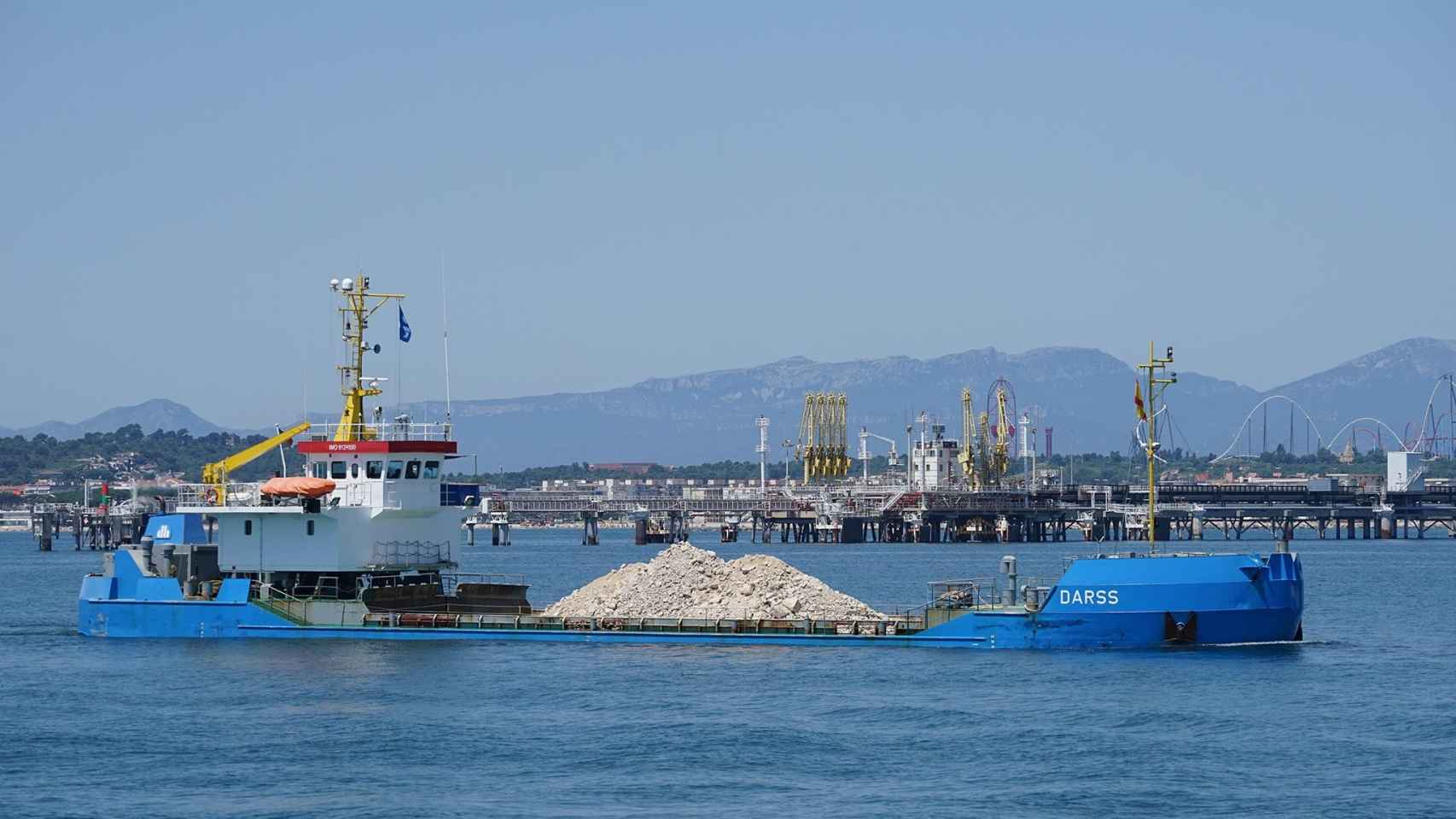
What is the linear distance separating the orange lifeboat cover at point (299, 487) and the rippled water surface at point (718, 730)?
3.76m

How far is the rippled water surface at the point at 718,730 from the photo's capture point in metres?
30.8

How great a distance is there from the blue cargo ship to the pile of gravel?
854mm

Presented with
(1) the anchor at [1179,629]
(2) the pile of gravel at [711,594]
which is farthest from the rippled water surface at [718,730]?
(2) the pile of gravel at [711,594]

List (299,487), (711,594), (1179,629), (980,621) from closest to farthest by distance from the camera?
(1179,629) → (980,621) → (299,487) → (711,594)

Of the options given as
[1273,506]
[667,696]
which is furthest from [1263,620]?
[1273,506]

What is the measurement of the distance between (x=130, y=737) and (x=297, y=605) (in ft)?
43.3

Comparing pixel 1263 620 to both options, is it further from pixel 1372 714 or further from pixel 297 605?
pixel 297 605

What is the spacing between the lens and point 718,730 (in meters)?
36.9

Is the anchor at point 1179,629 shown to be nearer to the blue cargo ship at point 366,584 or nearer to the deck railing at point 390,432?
the blue cargo ship at point 366,584

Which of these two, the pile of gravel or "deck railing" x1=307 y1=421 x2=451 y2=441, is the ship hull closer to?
the pile of gravel

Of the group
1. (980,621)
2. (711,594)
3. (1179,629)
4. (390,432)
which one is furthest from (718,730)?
(390,432)

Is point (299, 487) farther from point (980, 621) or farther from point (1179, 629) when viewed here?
point (1179, 629)

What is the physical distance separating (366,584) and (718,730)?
55.7 feet

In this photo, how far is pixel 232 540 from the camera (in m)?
50.8
